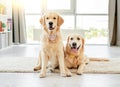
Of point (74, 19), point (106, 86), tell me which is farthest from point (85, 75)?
point (74, 19)

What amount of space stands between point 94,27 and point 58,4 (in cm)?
112

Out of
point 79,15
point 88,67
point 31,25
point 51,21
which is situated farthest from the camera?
point 31,25

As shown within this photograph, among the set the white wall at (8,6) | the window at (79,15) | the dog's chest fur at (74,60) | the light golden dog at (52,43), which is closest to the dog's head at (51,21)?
the light golden dog at (52,43)

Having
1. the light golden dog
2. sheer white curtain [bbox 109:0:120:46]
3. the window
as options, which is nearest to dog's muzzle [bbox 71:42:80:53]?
the light golden dog

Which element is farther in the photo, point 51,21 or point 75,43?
point 75,43

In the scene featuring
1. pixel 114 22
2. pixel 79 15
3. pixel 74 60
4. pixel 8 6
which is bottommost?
pixel 74 60

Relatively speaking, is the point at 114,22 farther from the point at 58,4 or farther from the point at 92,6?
the point at 58,4

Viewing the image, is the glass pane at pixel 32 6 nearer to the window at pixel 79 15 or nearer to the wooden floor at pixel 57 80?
the window at pixel 79 15

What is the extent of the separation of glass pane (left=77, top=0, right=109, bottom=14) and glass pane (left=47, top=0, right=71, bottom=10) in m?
0.29

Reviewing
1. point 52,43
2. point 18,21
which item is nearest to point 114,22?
point 18,21

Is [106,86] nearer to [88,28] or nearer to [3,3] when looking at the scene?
[3,3]

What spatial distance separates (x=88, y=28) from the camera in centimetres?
597

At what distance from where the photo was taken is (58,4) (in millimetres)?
5953

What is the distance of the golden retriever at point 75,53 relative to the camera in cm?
241
